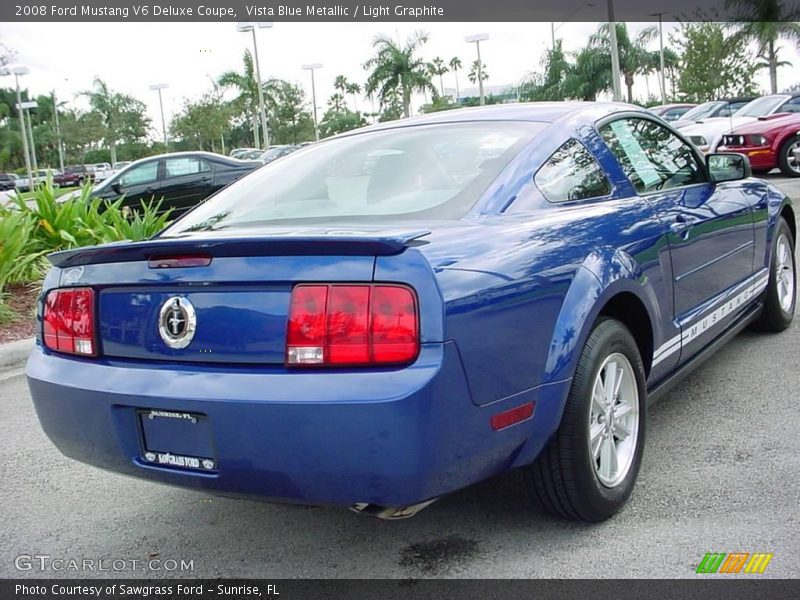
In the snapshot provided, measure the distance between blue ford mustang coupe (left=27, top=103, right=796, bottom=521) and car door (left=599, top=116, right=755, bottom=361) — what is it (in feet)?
0.11

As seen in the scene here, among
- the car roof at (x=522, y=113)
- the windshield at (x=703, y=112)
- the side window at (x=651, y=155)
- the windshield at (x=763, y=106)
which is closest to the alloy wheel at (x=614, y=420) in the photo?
the side window at (x=651, y=155)

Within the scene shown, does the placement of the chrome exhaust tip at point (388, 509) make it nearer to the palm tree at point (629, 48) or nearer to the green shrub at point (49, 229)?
the green shrub at point (49, 229)

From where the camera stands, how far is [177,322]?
2412mm

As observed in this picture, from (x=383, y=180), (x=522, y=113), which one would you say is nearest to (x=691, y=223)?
(x=522, y=113)

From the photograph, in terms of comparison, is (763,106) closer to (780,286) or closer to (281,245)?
(780,286)

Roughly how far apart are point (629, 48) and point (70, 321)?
42.0 metres

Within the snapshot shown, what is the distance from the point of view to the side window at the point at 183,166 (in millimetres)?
14438

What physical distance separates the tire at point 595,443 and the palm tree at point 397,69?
124 feet

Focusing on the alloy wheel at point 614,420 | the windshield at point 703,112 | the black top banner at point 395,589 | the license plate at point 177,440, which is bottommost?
the black top banner at point 395,589

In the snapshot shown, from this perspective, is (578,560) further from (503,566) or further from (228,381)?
(228,381)

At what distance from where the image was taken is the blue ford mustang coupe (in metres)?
2.18

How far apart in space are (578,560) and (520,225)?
1099 millimetres

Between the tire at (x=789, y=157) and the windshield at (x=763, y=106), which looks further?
the windshield at (x=763, y=106)

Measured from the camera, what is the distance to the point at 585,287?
2678 millimetres
